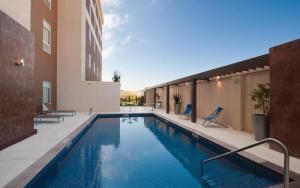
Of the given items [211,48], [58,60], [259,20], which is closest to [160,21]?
[211,48]

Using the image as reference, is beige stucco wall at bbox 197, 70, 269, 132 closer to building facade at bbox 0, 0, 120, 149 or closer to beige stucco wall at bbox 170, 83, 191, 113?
beige stucco wall at bbox 170, 83, 191, 113

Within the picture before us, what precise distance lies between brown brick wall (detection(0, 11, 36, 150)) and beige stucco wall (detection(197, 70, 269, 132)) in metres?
8.65

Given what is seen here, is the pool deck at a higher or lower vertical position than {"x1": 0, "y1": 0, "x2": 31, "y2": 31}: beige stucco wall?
lower

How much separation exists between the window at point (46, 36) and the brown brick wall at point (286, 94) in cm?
1366

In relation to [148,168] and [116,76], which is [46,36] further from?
[116,76]

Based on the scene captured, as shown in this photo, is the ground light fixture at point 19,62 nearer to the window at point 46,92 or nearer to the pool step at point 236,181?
the pool step at point 236,181

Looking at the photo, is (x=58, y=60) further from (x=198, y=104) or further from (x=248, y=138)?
(x=248, y=138)

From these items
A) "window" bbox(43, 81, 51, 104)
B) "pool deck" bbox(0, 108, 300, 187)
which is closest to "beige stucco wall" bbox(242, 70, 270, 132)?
"pool deck" bbox(0, 108, 300, 187)

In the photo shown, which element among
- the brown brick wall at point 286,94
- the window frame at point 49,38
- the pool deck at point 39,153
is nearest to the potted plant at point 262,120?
the pool deck at point 39,153

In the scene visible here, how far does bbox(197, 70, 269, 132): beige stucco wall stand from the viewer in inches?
339

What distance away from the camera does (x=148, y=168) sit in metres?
5.25

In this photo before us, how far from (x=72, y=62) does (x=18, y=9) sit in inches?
405

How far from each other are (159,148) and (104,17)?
33191mm

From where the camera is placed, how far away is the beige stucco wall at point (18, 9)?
6.14 meters
